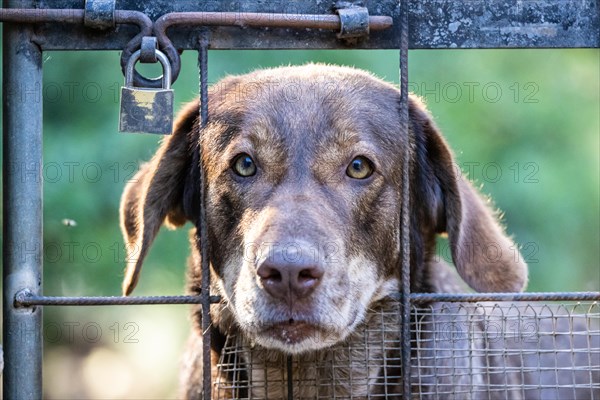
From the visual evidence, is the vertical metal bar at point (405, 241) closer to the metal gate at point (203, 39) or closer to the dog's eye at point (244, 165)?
the metal gate at point (203, 39)

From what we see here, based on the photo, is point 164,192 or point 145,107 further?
point 164,192

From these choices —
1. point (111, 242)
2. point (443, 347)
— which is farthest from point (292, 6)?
point (111, 242)

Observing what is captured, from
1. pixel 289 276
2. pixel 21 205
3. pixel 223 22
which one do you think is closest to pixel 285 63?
pixel 223 22

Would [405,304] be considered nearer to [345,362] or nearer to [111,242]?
[345,362]

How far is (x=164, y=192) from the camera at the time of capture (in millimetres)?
3908

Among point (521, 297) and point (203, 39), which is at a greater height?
point (203, 39)

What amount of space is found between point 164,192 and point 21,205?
2.87ft

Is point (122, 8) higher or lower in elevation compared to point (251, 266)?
higher

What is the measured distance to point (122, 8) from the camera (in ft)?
10.2

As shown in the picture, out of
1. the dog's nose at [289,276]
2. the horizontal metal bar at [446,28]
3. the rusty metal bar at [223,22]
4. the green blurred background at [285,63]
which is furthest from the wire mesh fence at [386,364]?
the green blurred background at [285,63]

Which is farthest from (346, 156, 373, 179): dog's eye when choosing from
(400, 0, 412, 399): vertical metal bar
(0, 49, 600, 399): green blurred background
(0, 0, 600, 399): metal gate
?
(0, 49, 600, 399): green blurred background

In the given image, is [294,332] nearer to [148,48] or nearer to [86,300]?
[86,300]

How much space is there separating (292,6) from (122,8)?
2.00 feet

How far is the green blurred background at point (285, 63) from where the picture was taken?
7.09 m
